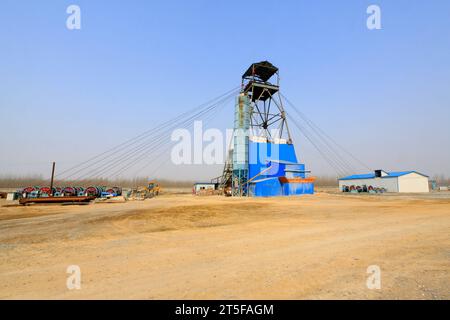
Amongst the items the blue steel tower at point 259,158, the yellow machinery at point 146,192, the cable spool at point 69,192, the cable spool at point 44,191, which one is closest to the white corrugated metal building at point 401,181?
the blue steel tower at point 259,158

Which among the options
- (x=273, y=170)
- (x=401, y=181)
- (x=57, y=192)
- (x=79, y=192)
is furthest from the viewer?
(x=401, y=181)

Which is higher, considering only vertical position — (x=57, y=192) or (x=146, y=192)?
(x=57, y=192)

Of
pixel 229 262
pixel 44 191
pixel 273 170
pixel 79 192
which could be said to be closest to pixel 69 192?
pixel 79 192

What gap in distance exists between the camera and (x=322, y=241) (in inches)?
325

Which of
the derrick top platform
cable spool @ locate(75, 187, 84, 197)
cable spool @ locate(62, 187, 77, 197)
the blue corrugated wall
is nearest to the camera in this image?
cable spool @ locate(62, 187, 77, 197)

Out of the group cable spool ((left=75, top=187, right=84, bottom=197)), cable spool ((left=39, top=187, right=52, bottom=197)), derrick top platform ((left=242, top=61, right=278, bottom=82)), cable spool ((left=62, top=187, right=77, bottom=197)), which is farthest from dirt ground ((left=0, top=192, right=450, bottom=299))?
derrick top platform ((left=242, top=61, right=278, bottom=82))

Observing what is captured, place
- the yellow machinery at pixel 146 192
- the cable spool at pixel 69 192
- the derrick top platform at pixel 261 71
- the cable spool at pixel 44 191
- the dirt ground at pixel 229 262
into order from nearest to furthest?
the dirt ground at pixel 229 262
the cable spool at pixel 44 191
the cable spool at pixel 69 192
the yellow machinery at pixel 146 192
the derrick top platform at pixel 261 71

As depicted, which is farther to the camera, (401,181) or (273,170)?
(401,181)

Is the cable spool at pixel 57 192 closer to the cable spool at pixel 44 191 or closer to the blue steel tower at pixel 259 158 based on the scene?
the cable spool at pixel 44 191

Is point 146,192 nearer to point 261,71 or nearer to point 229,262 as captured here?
point 261,71

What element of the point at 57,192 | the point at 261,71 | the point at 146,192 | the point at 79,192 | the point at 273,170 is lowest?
the point at 146,192

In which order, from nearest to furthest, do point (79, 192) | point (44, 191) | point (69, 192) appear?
point (44, 191), point (69, 192), point (79, 192)

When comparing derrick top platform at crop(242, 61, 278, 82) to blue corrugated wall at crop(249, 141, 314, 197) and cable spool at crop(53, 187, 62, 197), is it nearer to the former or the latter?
blue corrugated wall at crop(249, 141, 314, 197)
